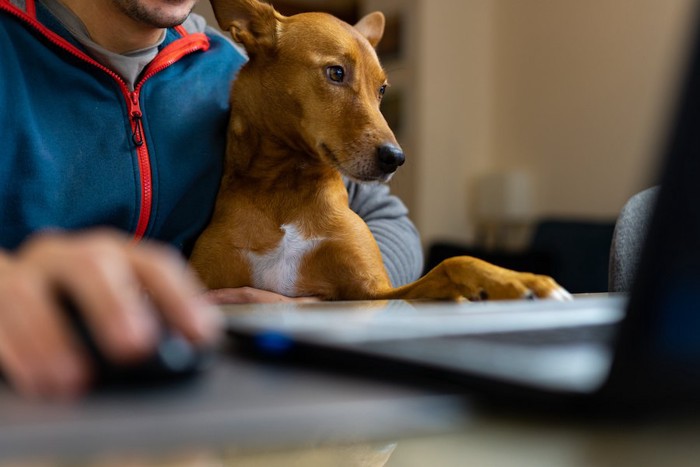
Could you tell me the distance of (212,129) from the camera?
138 centimetres

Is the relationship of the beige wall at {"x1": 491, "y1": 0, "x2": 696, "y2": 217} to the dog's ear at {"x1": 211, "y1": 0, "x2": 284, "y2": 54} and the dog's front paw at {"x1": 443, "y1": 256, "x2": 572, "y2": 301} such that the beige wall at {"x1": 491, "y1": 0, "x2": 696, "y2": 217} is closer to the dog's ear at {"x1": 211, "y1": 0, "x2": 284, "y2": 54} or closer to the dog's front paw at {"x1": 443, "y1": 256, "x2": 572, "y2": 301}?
the dog's ear at {"x1": 211, "y1": 0, "x2": 284, "y2": 54}

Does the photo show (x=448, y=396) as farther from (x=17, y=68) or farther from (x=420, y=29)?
(x=420, y=29)

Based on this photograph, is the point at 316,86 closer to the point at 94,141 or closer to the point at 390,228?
the point at 390,228

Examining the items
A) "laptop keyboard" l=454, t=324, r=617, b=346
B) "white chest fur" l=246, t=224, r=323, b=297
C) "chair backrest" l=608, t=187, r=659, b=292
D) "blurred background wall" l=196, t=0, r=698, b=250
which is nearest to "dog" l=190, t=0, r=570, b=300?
"white chest fur" l=246, t=224, r=323, b=297

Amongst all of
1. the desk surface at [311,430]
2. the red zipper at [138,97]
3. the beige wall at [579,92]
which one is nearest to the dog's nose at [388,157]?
the red zipper at [138,97]

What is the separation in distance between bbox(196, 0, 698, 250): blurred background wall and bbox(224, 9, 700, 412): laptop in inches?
136

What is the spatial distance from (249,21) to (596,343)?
132 cm

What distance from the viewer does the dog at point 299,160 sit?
4.22 ft

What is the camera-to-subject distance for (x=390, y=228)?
1519 mm

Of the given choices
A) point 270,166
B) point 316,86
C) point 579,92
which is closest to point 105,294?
point 270,166

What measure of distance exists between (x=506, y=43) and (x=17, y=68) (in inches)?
159

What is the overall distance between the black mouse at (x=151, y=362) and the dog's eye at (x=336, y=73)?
1.25m

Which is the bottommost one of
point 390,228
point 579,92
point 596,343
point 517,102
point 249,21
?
point 517,102

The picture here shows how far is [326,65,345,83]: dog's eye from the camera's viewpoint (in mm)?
1483
